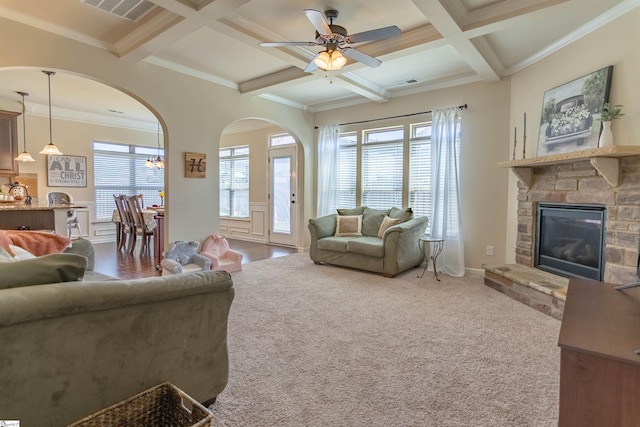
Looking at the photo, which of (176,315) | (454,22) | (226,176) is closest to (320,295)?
(176,315)

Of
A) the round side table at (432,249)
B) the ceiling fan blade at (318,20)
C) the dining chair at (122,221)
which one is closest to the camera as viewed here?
the ceiling fan blade at (318,20)

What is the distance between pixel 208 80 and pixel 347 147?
8.38 ft

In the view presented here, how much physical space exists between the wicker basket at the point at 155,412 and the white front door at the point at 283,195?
5216mm

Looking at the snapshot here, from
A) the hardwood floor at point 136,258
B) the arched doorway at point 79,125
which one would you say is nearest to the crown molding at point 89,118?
the arched doorway at point 79,125

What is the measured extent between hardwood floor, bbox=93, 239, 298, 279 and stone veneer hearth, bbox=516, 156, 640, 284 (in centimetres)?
397

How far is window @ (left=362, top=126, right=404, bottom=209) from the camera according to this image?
5.46 metres

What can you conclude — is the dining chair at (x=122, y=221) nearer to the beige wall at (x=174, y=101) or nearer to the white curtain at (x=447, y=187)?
the beige wall at (x=174, y=101)

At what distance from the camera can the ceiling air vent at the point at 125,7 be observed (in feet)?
9.33

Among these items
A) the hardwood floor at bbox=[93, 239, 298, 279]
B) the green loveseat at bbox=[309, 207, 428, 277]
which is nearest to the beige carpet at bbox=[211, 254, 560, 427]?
the green loveseat at bbox=[309, 207, 428, 277]

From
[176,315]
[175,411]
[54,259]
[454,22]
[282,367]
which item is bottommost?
[282,367]

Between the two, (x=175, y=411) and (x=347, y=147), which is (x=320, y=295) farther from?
(x=347, y=147)

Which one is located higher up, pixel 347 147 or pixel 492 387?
pixel 347 147

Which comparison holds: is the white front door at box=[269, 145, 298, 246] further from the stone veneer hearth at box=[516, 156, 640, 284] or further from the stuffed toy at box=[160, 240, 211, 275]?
the stone veneer hearth at box=[516, 156, 640, 284]

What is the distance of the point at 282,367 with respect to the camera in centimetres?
218
